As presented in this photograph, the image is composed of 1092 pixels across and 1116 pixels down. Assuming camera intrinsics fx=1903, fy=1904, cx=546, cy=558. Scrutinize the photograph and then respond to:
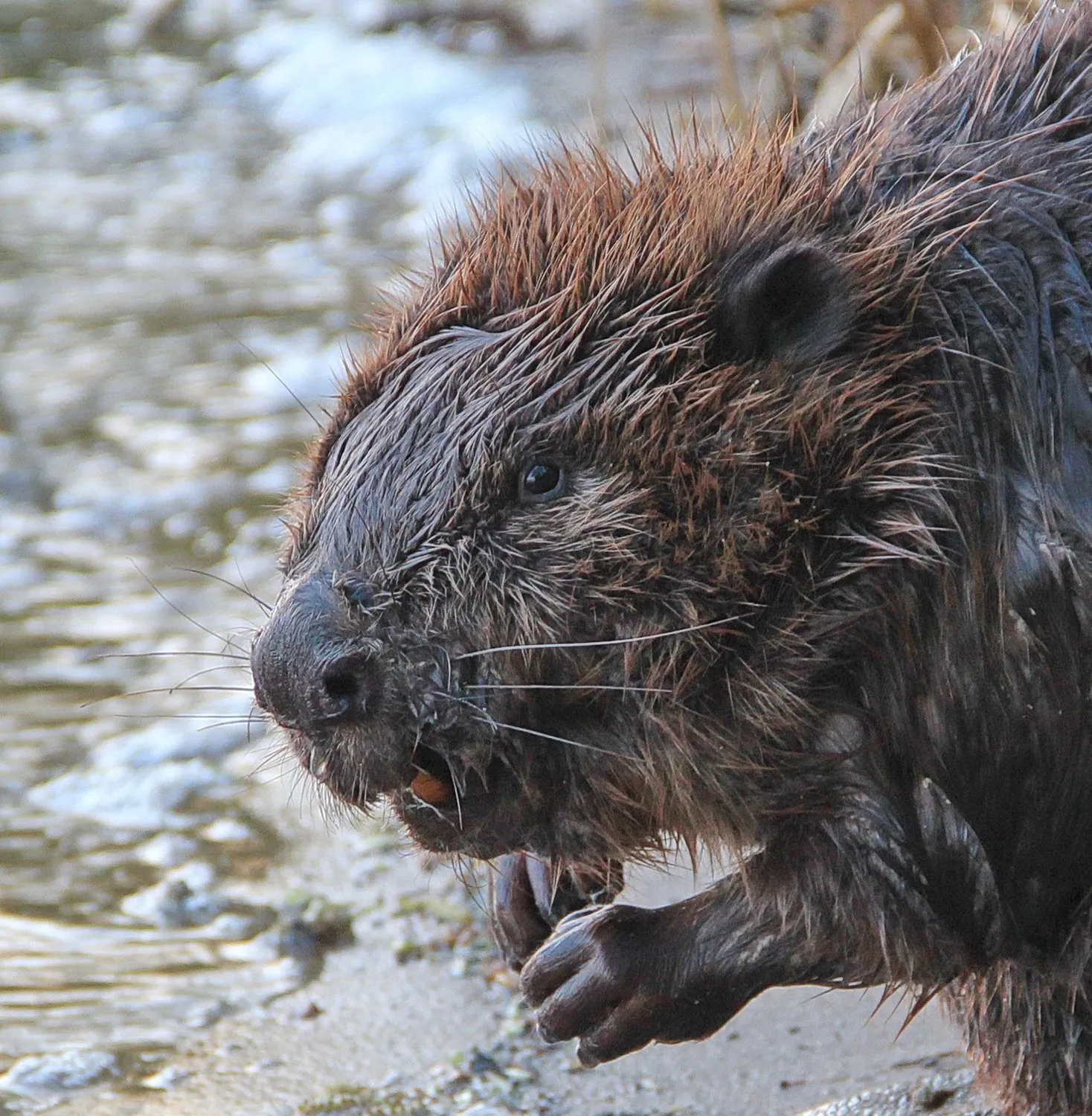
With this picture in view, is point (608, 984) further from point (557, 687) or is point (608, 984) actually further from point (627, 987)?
point (557, 687)

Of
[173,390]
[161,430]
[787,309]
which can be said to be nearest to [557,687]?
[787,309]

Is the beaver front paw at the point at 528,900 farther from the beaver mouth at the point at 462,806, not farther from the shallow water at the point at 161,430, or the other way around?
the shallow water at the point at 161,430

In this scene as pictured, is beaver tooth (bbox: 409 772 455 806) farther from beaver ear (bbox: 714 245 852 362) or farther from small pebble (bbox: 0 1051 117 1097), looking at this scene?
small pebble (bbox: 0 1051 117 1097)

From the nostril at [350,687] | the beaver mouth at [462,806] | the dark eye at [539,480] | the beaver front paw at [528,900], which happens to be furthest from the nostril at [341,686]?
the beaver front paw at [528,900]

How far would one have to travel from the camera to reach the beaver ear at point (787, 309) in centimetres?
258

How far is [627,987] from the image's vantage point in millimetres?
2703

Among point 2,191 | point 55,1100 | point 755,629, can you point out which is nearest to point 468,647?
point 755,629

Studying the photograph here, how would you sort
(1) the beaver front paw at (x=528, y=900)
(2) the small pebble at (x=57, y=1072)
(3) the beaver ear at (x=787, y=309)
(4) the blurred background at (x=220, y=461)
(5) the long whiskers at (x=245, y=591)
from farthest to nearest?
(4) the blurred background at (x=220, y=461)
(2) the small pebble at (x=57, y=1072)
(1) the beaver front paw at (x=528, y=900)
(5) the long whiskers at (x=245, y=591)
(3) the beaver ear at (x=787, y=309)

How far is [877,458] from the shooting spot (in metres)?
2.54

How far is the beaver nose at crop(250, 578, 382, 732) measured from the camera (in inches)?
96.7

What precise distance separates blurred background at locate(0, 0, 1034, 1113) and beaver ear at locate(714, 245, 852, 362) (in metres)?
0.62

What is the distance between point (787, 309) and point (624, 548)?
0.41 meters

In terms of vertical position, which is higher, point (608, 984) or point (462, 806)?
point (462, 806)

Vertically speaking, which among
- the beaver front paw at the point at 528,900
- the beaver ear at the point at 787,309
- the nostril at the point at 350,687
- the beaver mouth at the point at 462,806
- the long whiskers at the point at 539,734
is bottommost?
the beaver front paw at the point at 528,900
